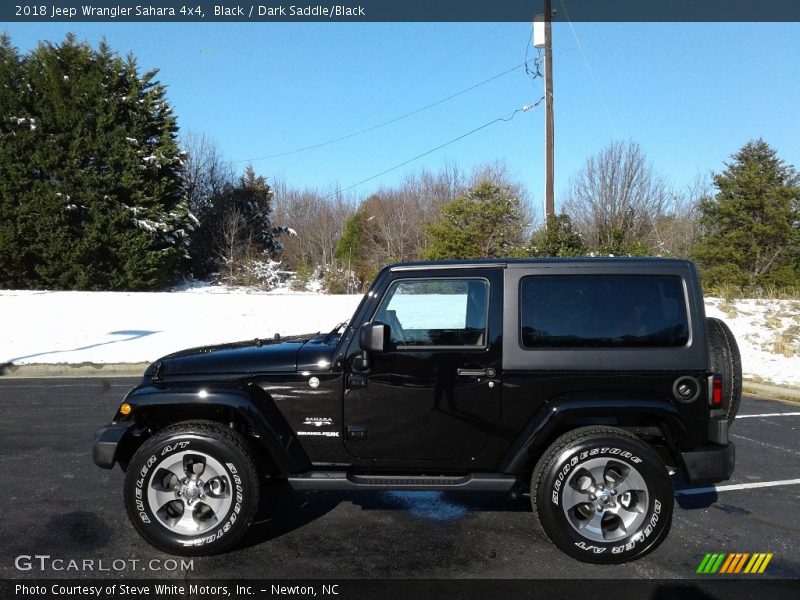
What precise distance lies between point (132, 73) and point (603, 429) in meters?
27.5

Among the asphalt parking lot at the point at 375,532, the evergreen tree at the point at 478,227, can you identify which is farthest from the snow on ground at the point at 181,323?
the asphalt parking lot at the point at 375,532

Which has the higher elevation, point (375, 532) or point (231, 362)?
point (231, 362)

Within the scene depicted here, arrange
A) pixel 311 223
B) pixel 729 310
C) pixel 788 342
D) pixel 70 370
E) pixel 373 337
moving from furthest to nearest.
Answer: pixel 311 223 → pixel 729 310 → pixel 788 342 → pixel 70 370 → pixel 373 337

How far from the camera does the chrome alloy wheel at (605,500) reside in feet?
12.6

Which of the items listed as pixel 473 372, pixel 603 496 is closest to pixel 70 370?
pixel 473 372

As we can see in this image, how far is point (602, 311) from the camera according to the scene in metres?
4.01

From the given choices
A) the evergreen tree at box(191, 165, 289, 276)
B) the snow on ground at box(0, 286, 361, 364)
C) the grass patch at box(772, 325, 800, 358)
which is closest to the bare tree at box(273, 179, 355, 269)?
the evergreen tree at box(191, 165, 289, 276)

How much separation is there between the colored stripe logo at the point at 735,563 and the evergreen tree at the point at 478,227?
16.6m

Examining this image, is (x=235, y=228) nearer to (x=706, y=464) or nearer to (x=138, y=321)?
(x=138, y=321)

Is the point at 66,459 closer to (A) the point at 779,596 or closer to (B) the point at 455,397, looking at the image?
(B) the point at 455,397

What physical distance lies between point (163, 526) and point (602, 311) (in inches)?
120

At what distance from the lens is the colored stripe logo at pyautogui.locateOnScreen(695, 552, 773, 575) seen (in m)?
3.74

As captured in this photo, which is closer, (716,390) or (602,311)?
(716,390)

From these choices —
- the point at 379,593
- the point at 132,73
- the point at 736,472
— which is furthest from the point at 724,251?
the point at 132,73
